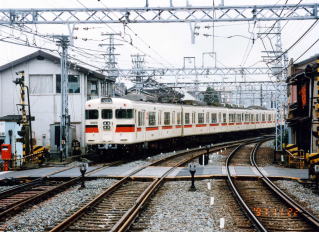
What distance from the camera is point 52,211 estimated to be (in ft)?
27.2

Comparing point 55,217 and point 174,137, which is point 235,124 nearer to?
point 174,137

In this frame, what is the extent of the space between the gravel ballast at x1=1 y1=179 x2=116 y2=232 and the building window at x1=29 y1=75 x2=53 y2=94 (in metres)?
12.6

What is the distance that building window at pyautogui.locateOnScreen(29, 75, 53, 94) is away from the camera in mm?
22734

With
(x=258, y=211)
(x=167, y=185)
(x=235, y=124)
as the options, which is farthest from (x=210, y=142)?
(x=258, y=211)

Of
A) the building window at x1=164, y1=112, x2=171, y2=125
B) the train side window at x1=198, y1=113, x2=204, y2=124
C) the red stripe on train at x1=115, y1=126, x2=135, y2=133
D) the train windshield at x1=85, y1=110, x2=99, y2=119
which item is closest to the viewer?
the red stripe on train at x1=115, y1=126, x2=135, y2=133

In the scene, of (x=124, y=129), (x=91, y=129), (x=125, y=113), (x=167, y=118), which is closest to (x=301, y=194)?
(x=124, y=129)

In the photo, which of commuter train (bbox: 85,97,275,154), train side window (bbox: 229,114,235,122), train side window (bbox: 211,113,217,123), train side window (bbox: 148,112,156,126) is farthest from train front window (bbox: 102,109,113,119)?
train side window (bbox: 229,114,235,122)

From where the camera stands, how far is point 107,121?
1672 cm

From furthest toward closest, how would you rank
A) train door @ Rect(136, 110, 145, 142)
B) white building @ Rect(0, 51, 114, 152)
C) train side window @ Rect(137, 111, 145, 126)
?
white building @ Rect(0, 51, 114, 152) → train side window @ Rect(137, 111, 145, 126) → train door @ Rect(136, 110, 145, 142)

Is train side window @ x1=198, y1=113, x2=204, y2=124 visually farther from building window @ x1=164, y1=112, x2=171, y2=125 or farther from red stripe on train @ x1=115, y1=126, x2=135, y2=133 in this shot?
red stripe on train @ x1=115, y1=126, x2=135, y2=133

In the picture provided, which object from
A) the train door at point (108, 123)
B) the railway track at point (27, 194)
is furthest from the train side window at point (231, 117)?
the railway track at point (27, 194)

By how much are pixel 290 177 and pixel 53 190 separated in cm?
647

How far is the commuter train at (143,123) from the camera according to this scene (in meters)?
16.6

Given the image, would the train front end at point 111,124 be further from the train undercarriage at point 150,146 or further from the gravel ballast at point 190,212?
the gravel ballast at point 190,212
